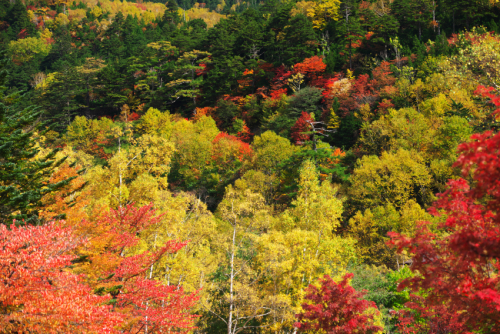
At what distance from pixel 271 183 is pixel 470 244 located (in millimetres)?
27287

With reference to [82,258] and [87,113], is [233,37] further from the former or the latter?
[82,258]

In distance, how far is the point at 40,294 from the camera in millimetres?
7195

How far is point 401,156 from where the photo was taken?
24.9 metres

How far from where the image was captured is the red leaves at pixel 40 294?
6953 mm

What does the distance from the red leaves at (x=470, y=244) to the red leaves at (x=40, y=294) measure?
6.56 meters

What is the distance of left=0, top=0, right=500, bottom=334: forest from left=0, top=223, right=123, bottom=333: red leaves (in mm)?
46

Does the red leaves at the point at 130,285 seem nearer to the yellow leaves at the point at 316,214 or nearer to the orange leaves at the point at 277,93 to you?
the yellow leaves at the point at 316,214

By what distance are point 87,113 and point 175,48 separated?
19298 mm

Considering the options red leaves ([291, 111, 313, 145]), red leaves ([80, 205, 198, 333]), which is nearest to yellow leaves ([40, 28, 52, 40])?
red leaves ([291, 111, 313, 145])

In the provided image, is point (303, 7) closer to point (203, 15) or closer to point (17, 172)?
point (17, 172)

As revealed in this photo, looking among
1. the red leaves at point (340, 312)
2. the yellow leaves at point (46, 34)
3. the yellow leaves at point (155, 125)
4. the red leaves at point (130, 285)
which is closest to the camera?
the red leaves at point (340, 312)

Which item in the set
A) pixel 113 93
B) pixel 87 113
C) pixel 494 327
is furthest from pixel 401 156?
pixel 87 113

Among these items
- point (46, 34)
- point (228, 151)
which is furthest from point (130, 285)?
point (46, 34)

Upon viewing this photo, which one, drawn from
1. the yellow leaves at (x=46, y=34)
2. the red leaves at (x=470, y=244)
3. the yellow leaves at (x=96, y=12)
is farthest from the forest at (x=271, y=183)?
the yellow leaves at (x=96, y=12)
